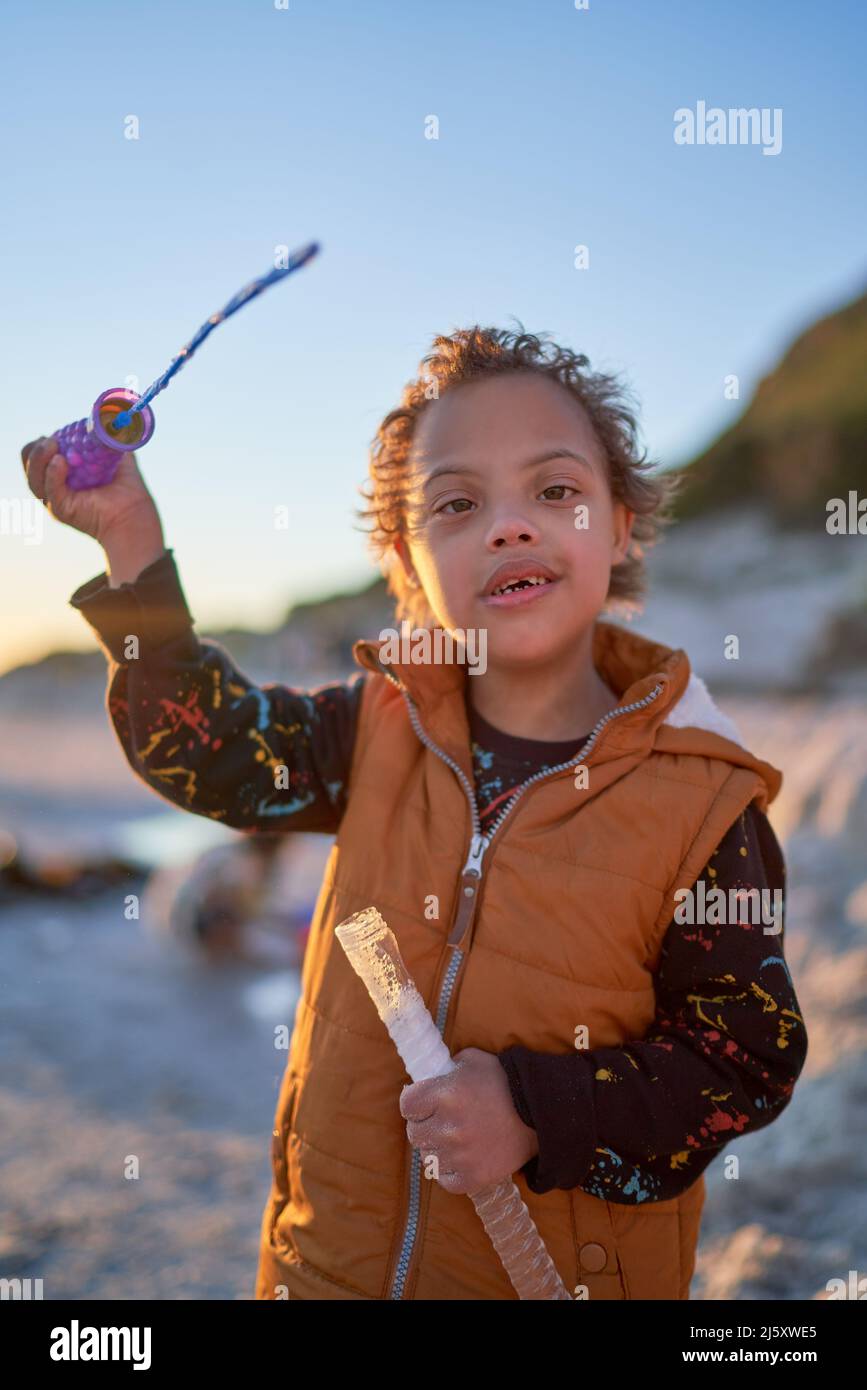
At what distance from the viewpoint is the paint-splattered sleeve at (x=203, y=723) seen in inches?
76.0

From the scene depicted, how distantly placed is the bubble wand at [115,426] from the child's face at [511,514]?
55 cm

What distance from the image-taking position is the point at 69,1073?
423cm

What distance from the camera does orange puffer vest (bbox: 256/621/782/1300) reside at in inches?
70.2

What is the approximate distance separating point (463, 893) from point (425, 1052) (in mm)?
281

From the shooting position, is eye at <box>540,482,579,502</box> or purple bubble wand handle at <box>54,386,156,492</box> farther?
eye at <box>540,482,579,502</box>

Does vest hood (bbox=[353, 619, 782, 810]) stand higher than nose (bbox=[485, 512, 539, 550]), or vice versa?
nose (bbox=[485, 512, 539, 550])

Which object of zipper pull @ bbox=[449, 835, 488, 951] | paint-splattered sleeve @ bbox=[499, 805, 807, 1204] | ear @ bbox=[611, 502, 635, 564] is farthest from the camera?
ear @ bbox=[611, 502, 635, 564]

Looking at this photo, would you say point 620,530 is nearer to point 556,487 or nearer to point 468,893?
point 556,487

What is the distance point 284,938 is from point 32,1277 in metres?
3.19

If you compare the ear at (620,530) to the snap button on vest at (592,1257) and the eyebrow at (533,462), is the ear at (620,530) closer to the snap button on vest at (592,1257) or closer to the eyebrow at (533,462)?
the eyebrow at (533,462)

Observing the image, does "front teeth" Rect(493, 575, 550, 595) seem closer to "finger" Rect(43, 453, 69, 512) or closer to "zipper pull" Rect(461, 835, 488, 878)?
"zipper pull" Rect(461, 835, 488, 878)

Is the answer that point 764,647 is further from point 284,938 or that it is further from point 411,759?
point 411,759

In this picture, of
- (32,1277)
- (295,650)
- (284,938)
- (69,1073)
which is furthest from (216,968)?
(295,650)

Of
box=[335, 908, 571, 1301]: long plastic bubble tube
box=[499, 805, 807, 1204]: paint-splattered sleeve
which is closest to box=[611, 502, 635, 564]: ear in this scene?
box=[499, 805, 807, 1204]: paint-splattered sleeve
